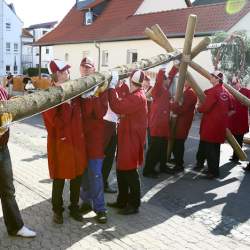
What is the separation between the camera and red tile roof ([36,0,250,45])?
19.3 m

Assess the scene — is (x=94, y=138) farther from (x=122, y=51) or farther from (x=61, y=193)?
(x=122, y=51)

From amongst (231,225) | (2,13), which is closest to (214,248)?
(231,225)

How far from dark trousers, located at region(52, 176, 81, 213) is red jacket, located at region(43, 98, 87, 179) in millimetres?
127

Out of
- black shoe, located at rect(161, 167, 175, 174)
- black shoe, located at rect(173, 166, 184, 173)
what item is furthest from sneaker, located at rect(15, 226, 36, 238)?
black shoe, located at rect(173, 166, 184, 173)

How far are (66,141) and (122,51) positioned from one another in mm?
20283

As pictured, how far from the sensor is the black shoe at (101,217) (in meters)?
4.93

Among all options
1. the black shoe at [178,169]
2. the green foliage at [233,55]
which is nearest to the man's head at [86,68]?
the black shoe at [178,169]

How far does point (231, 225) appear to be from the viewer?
5.21 meters

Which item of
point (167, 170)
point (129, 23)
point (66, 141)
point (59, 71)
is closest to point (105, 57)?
point (129, 23)

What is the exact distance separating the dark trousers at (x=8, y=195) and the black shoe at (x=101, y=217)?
0.94 m

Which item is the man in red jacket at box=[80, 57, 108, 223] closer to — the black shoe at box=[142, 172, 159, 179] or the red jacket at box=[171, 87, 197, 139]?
the black shoe at box=[142, 172, 159, 179]

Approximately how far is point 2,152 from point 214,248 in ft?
8.25

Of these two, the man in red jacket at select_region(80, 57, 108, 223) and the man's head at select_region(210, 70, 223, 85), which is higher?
the man's head at select_region(210, 70, 223, 85)

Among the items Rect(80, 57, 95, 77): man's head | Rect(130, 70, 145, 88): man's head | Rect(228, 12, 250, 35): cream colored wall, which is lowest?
Rect(130, 70, 145, 88): man's head
